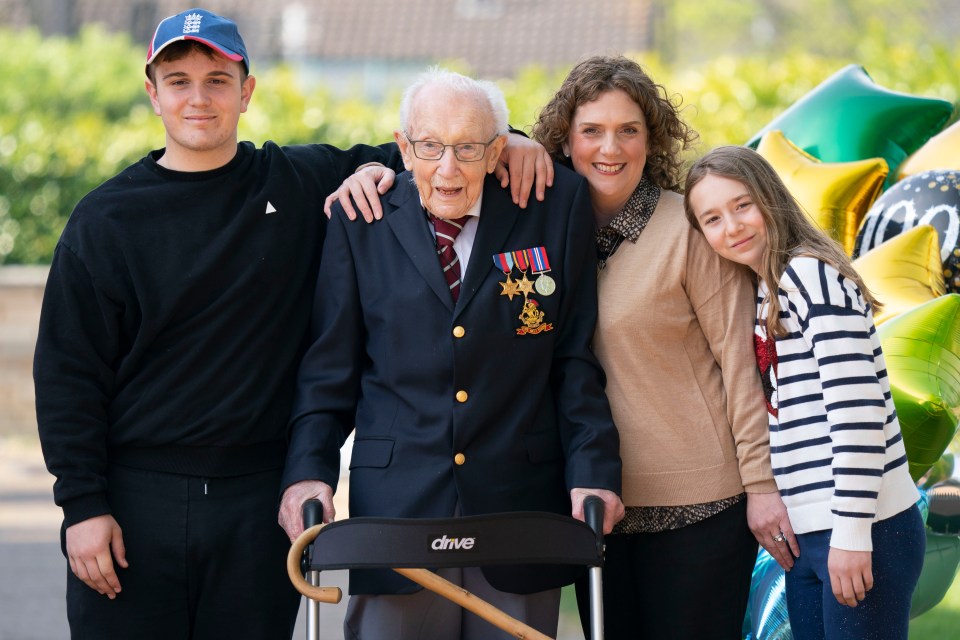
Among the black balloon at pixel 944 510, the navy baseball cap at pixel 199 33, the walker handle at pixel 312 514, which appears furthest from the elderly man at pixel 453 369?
the black balloon at pixel 944 510

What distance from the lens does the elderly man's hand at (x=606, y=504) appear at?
2928 millimetres

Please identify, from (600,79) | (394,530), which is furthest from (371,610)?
(600,79)

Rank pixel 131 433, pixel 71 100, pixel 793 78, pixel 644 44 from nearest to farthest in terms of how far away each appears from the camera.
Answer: pixel 131 433 < pixel 793 78 < pixel 71 100 < pixel 644 44

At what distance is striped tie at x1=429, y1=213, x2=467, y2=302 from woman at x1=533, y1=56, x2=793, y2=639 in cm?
39

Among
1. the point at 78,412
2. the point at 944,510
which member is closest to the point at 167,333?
the point at 78,412

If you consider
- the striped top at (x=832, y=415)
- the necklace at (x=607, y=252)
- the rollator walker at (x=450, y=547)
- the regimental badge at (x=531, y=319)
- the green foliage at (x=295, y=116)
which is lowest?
the rollator walker at (x=450, y=547)

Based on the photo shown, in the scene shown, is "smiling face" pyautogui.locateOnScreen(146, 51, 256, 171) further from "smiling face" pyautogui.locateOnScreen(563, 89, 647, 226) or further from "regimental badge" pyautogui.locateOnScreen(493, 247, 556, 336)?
"smiling face" pyautogui.locateOnScreen(563, 89, 647, 226)

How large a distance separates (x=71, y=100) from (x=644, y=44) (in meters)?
12.8

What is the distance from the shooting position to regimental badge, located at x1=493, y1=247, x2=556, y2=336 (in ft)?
9.96

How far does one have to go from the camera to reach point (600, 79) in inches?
126

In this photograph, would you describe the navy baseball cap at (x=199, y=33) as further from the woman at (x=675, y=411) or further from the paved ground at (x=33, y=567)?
the paved ground at (x=33, y=567)

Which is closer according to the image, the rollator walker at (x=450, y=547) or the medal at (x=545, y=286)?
the rollator walker at (x=450, y=547)

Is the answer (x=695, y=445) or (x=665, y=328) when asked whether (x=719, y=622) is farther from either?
(x=665, y=328)

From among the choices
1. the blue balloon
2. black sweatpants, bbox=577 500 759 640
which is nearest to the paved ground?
the blue balloon
